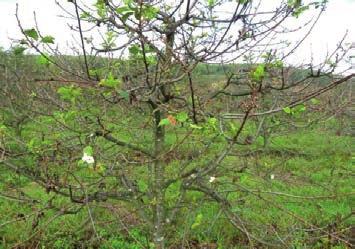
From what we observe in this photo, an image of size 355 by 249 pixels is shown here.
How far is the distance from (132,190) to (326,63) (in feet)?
4.84

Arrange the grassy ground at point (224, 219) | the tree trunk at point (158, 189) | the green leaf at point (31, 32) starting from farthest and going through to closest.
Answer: the grassy ground at point (224, 219), the tree trunk at point (158, 189), the green leaf at point (31, 32)

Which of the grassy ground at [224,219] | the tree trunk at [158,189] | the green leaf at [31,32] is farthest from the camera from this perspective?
the grassy ground at [224,219]

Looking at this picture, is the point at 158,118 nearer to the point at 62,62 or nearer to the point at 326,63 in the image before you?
the point at 62,62

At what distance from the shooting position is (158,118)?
280 centimetres

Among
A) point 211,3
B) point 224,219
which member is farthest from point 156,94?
point 224,219

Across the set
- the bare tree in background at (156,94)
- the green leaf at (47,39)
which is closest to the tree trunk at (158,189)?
the bare tree in background at (156,94)

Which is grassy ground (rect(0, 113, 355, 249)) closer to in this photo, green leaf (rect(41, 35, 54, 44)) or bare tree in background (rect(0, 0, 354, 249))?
bare tree in background (rect(0, 0, 354, 249))

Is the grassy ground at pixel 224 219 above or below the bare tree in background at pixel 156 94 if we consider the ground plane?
below

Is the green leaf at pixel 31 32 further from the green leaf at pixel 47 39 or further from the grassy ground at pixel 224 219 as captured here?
the grassy ground at pixel 224 219

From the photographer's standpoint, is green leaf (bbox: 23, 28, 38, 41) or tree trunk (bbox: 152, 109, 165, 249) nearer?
green leaf (bbox: 23, 28, 38, 41)

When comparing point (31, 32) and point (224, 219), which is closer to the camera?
point (31, 32)

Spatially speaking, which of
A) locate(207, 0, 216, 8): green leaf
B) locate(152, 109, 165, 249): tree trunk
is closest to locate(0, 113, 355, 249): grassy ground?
locate(152, 109, 165, 249): tree trunk

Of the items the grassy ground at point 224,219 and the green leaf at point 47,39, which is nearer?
the green leaf at point 47,39

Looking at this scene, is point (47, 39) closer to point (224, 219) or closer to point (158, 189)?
point (158, 189)
